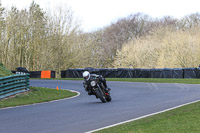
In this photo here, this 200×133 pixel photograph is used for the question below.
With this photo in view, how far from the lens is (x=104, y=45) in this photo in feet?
289

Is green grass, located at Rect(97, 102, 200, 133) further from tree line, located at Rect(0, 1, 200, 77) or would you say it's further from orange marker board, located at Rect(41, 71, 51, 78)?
tree line, located at Rect(0, 1, 200, 77)

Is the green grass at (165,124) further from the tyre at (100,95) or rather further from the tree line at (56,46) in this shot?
the tree line at (56,46)

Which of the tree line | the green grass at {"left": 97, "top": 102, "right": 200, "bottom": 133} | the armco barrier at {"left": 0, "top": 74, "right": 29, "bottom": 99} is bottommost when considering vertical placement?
the green grass at {"left": 97, "top": 102, "right": 200, "bottom": 133}

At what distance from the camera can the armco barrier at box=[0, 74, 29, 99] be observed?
61.7 ft

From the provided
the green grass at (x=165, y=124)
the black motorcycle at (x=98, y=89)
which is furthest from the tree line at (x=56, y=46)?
the green grass at (x=165, y=124)

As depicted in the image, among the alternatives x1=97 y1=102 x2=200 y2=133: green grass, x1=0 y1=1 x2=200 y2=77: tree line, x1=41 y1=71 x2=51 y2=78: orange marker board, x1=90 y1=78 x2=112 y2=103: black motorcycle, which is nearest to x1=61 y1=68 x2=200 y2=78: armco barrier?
x1=41 y1=71 x2=51 y2=78: orange marker board

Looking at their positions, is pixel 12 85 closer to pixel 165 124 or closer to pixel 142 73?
pixel 165 124

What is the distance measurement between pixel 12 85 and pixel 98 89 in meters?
5.95

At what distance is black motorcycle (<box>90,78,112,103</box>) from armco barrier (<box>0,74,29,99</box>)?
204 inches

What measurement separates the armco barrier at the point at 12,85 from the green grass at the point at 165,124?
10056 mm

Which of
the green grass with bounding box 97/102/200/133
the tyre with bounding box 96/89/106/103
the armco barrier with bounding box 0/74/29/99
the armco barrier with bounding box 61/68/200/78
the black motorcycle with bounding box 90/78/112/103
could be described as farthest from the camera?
the armco barrier with bounding box 61/68/200/78

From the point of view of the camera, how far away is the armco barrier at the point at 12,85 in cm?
1880

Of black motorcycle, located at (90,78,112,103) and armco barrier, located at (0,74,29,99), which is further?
armco barrier, located at (0,74,29,99)

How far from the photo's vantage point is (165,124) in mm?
9062
